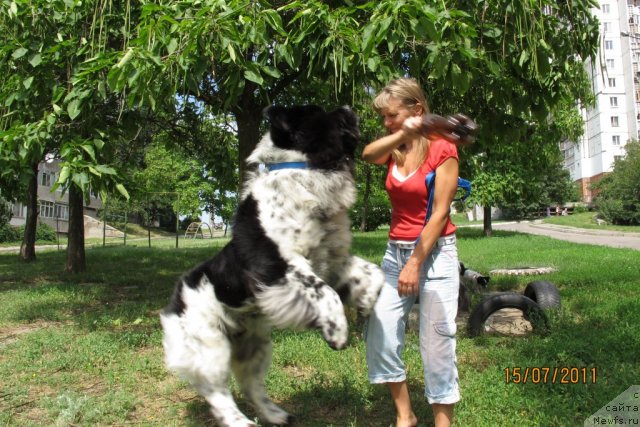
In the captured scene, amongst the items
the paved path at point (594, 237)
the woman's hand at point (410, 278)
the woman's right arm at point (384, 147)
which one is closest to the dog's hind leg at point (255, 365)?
the woman's hand at point (410, 278)

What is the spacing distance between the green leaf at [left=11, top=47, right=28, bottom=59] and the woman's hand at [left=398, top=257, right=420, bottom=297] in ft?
14.0

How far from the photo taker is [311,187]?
2.55 m

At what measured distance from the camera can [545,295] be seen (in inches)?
227

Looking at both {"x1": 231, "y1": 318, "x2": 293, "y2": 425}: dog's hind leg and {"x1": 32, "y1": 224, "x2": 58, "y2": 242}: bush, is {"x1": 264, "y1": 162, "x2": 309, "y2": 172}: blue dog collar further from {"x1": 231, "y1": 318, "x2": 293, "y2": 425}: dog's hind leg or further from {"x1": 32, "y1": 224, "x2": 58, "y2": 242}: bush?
{"x1": 32, "y1": 224, "x2": 58, "y2": 242}: bush

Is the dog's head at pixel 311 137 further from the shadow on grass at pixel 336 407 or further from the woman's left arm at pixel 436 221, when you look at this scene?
the shadow on grass at pixel 336 407

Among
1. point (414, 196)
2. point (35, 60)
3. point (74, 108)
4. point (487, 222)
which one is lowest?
point (414, 196)

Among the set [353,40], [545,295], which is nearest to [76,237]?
[353,40]

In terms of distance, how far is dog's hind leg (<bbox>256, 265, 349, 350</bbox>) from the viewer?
2.37 metres

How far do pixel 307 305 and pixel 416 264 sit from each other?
0.70m

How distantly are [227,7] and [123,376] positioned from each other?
3.08m

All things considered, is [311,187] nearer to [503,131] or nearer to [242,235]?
[242,235]

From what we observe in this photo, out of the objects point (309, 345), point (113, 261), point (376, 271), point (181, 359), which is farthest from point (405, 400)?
point (113, 261)

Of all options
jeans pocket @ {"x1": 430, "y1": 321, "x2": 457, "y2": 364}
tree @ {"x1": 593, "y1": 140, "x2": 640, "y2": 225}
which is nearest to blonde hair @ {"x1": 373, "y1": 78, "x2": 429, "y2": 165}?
jeans pocket @ {"x1": 430, "y1": 321, "x2": 457, "y2": 364}
